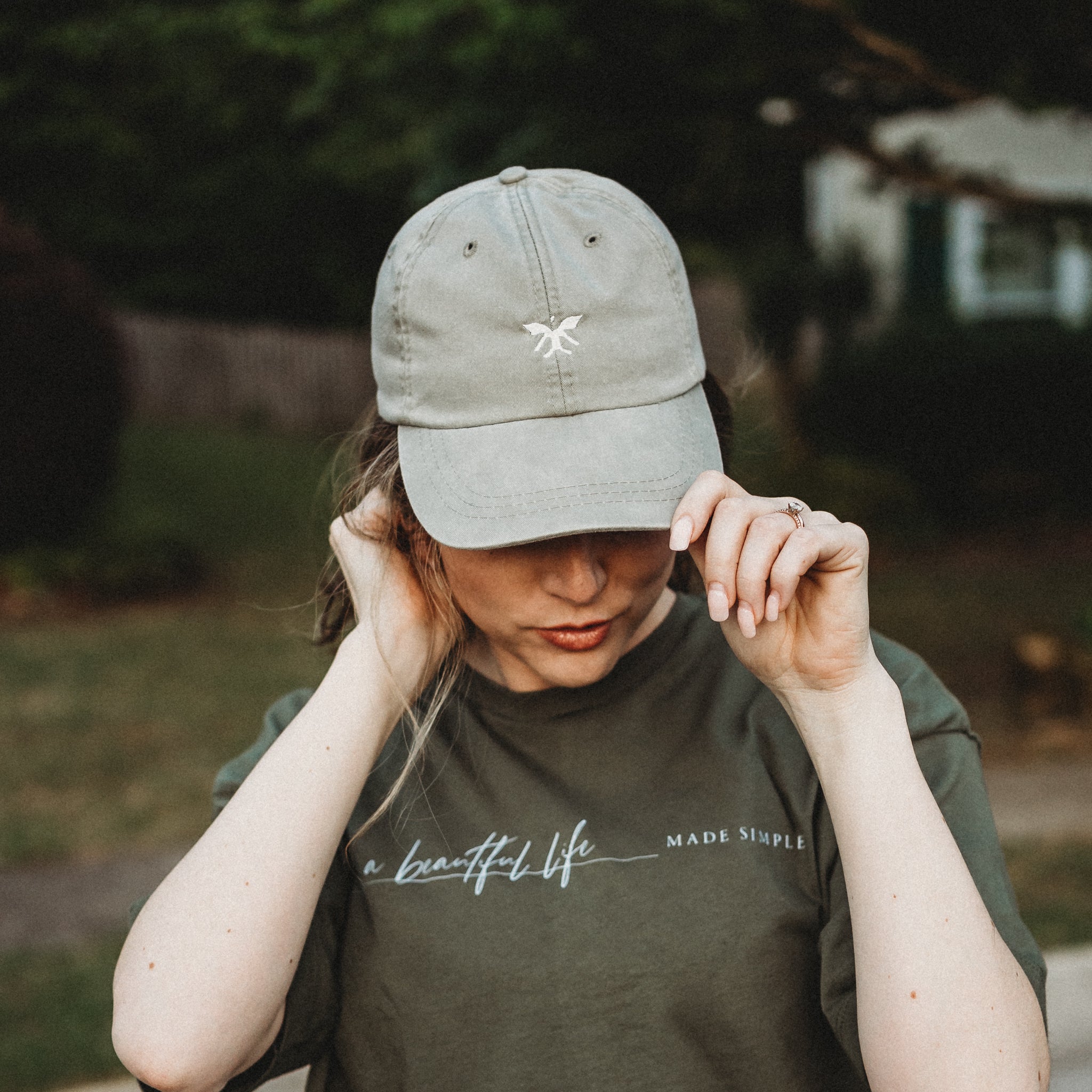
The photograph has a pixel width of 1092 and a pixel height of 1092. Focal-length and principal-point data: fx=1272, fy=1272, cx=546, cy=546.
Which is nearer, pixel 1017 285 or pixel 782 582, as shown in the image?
pixel 782 582

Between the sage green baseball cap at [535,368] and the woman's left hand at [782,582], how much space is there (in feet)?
0.23

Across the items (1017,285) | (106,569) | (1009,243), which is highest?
(1009,243)

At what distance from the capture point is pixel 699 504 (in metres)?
1.56

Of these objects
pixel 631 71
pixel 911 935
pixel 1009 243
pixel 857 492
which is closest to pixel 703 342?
pixel 911 935

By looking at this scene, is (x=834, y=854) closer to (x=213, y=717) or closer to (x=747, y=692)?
(x=747, y=692)

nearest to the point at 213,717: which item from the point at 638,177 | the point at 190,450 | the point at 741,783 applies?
the point at 638,177

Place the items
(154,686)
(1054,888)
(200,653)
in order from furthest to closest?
(200,653) < (154,686) < (1054,888)

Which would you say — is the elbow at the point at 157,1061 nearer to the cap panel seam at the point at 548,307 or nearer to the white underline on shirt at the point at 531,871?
the white underline on shirt at the point at 531,871

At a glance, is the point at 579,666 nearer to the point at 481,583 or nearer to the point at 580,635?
the point at 580,635

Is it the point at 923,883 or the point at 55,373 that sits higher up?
the point at 923,883

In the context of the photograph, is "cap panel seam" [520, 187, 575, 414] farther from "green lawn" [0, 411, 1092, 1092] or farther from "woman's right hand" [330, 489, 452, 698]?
"green lawn" [0, 411, 1092, 1092]

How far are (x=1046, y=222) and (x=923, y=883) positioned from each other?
531 centimetres

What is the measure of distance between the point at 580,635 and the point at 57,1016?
3.02 metres

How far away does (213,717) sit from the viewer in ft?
21.4
